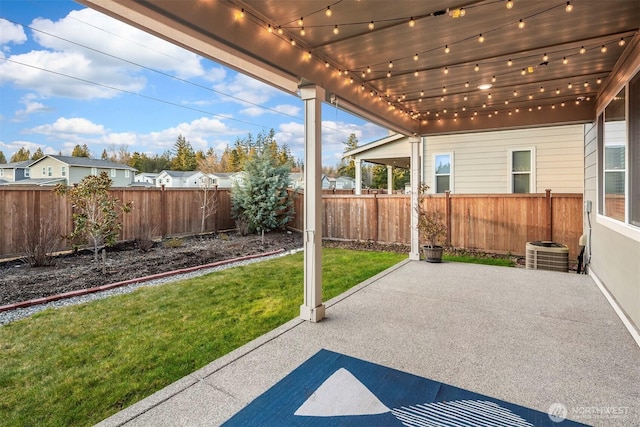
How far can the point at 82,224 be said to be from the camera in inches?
218

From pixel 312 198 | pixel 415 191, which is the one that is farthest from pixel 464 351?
pixel 415 191

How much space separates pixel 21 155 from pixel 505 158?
18.7m

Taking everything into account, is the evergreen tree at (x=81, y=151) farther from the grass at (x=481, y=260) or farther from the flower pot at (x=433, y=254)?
the grass at (x=481, y=260)

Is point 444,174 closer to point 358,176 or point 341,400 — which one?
point 358,176

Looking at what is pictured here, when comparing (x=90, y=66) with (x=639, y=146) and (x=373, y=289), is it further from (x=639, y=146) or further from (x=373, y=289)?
(x=639, y=146)

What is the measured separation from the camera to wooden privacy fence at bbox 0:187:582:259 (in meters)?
5.60

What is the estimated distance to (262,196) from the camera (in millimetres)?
9172

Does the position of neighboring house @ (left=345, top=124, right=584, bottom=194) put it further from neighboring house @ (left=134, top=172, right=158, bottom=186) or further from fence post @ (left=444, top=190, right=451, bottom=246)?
neighboring house @ (left=134, top=172, right=158, bottom=186)

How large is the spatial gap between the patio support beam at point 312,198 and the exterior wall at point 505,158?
5.68 meters

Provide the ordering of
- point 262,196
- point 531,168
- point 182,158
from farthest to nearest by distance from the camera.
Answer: point 182,158 < point 262,196 < point 531,168

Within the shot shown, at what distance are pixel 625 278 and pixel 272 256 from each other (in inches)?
Answer: 223

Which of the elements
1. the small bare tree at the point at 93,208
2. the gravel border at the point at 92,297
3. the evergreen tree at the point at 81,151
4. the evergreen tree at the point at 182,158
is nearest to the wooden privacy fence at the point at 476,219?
the gravel border at the point at 92,297

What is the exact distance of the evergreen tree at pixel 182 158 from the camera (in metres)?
24.6

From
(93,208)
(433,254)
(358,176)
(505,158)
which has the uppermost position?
(505,158)
